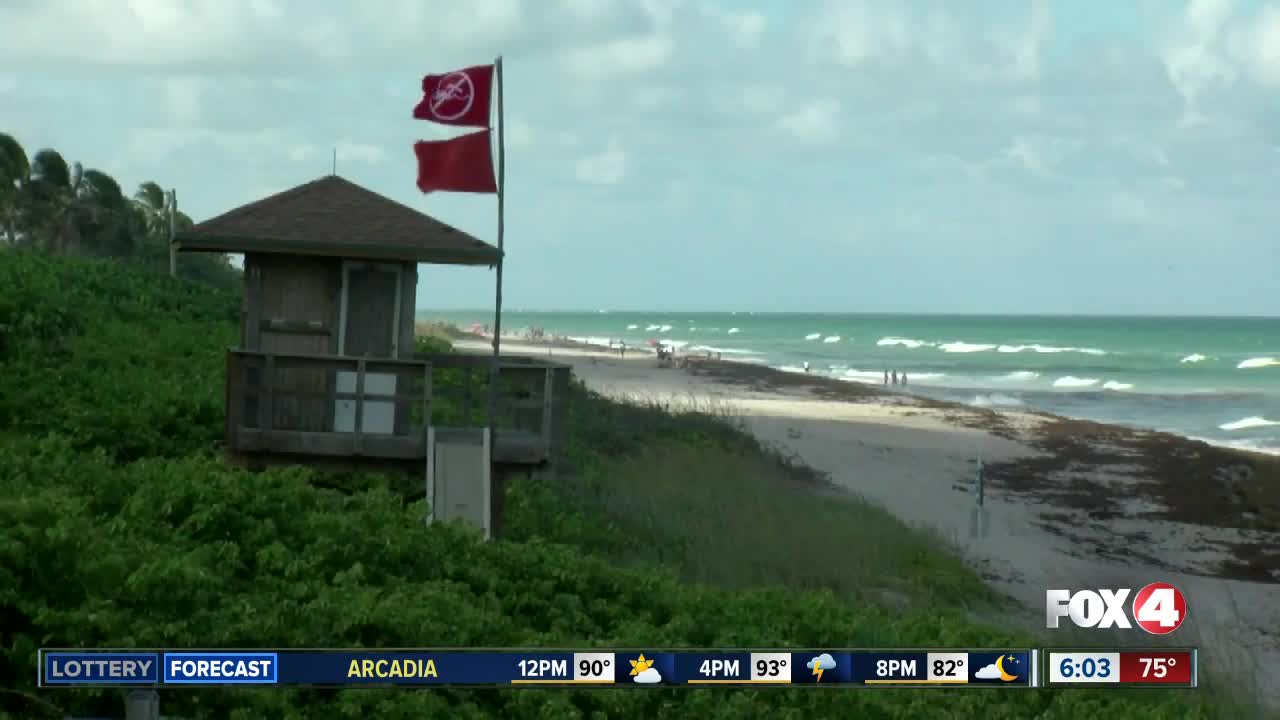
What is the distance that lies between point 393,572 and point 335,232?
556cm

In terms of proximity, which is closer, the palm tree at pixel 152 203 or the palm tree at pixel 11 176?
the palm tree at pixel 11 176

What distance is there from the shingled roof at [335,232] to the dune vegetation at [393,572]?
2.57 metres

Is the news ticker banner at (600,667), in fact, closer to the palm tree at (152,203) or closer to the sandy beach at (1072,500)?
the sandy beach at (1072,500)

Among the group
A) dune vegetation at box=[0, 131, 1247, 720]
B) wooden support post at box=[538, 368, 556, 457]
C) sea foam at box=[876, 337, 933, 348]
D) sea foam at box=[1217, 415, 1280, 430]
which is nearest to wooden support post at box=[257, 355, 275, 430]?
dune vegetation at box=[0, 131, 1247, 720]

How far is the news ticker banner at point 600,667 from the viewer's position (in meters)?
7.00

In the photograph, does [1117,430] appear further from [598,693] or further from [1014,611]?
[598,693]

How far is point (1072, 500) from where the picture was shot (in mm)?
30938

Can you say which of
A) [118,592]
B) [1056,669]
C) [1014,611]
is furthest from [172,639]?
[1014,611]

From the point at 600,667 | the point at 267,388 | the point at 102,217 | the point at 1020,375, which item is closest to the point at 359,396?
the point at 267,388

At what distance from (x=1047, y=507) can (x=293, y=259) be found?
63.9ft

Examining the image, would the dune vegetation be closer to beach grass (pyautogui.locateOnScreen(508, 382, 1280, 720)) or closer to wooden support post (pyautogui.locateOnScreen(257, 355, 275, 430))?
beach grass (pyautogui.locateOnScreen(508, 382, 1280, 720))

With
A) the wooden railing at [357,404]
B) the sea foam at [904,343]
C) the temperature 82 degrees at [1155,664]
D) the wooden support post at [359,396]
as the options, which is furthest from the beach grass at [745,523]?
the sea foam at [904,343]

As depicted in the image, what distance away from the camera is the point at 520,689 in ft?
29.9

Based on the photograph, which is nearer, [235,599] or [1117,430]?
[235,599]
